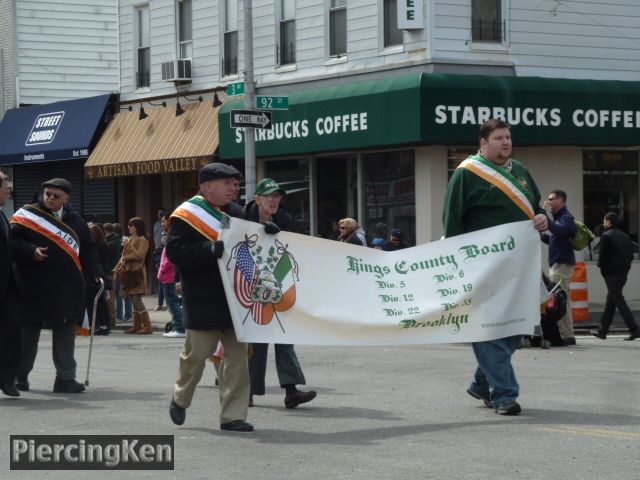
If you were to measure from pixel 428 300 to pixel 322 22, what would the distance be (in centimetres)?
1609

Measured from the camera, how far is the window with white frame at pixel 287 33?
26766 mm

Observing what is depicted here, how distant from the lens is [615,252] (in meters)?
18.6

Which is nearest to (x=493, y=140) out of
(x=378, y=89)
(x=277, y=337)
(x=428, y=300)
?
(x=428, y=300)

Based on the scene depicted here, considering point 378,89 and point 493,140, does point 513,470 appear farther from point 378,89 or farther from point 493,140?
point 378,89

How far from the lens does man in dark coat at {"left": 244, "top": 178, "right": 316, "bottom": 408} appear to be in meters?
10.9

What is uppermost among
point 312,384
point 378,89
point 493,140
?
point 378,89

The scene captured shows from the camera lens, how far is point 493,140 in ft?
33.9

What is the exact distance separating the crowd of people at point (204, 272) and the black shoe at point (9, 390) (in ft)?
0.04

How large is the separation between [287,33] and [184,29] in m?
4.09

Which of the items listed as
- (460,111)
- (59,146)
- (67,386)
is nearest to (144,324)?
(460,111)

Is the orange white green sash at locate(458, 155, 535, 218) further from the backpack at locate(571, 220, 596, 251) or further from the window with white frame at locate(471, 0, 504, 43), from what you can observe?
the window with white frame at locate(471, 0, 504, 43)

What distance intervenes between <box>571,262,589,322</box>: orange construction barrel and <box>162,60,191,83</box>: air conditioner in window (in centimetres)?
1207

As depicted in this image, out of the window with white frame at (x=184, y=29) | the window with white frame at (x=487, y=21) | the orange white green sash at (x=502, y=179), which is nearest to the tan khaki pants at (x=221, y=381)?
the orange white green sash at (x=502, y=179)

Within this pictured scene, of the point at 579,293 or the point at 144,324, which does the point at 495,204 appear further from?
the point at 144,324
